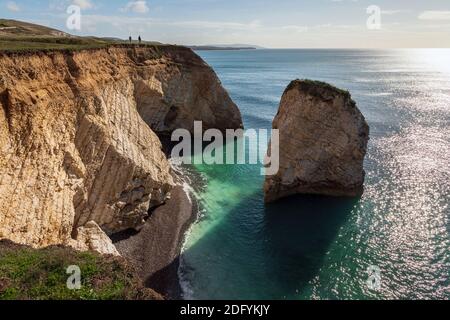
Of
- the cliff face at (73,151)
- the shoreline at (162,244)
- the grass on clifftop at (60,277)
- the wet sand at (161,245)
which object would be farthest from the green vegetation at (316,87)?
the grass on clifftop at (60,277)

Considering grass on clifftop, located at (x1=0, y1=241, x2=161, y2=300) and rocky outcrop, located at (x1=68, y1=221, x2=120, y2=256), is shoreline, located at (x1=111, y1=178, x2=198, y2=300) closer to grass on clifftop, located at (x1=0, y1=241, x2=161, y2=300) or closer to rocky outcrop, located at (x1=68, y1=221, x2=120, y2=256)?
rocky outcrop, located at (x1=68, y1=221, x2=120, y2=256)

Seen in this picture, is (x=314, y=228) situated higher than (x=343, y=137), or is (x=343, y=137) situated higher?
(x=343, y=137)

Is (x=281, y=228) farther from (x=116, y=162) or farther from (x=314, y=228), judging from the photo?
(x=116, y=162)

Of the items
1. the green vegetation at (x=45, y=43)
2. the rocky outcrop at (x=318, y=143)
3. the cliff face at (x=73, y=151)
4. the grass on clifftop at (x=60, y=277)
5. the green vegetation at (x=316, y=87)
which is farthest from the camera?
the rocky outcrop at (x=318, y=143)

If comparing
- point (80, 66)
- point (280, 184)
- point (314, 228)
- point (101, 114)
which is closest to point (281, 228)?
point (314, 228)

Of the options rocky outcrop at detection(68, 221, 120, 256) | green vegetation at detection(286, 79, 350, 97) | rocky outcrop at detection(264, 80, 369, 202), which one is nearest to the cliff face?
rocky outcrop at detection(68, 221, 120, 256)

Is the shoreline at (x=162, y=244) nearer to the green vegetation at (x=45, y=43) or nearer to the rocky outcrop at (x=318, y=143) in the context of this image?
the rocky outcrop at (x=318, y=143)
